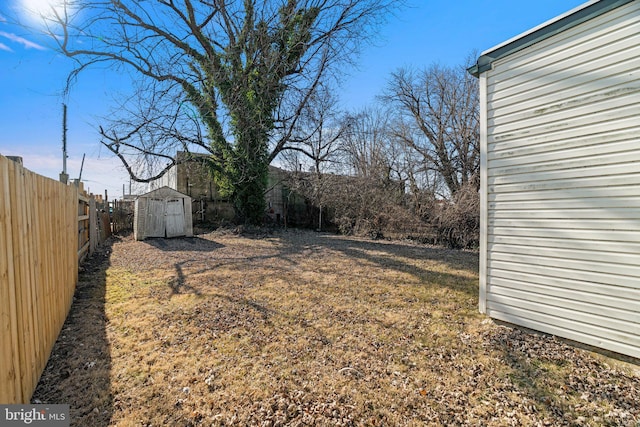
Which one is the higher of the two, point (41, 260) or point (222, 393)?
point (41, 260)

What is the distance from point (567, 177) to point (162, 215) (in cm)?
1033

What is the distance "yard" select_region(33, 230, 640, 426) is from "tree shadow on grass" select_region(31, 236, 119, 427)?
1cm

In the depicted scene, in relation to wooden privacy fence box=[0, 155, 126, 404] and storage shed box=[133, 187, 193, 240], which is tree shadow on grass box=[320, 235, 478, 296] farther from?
storage shed box=[133, 187, 193, 240]

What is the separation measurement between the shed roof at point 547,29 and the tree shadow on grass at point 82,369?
470cm

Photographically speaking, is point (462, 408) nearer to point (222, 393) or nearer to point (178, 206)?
point (222, 393)

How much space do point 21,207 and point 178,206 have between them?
8633mm

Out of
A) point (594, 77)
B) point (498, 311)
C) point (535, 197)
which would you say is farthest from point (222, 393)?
point (594, 77)

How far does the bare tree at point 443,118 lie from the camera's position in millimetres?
10453

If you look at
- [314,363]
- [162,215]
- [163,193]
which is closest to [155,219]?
[162,215]

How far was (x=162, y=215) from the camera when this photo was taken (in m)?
9.70

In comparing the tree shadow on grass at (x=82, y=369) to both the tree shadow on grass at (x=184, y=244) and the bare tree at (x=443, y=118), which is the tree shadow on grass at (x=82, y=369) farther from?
the bare tree at (x=443, y=118)

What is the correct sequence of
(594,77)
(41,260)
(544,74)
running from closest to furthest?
(41,260) < (594,77) < (544,74)

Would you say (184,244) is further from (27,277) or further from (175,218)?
(27,277)

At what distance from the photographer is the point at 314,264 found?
6.30 meters
